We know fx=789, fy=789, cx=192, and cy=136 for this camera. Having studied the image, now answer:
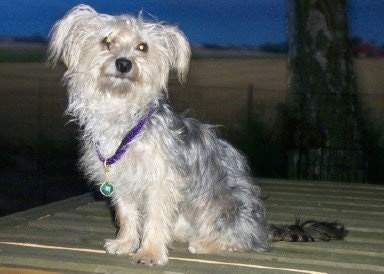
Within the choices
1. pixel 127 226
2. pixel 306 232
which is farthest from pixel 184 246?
pixel 306 232

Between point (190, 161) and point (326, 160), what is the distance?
212 inches

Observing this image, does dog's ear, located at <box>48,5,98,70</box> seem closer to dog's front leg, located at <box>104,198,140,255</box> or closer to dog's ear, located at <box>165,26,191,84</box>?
dog's ear, located at <box>165,26,191,84</box>

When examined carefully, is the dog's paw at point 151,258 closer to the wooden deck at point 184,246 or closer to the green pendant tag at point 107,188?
the wooden deck at point 184,246

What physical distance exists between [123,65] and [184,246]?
4.38 ft

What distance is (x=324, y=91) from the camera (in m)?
10.2

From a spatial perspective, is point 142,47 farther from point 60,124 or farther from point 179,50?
point 60,124

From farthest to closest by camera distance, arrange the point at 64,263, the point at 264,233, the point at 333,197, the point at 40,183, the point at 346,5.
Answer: the point at 40,183 < the point at 346,5 < the point at 333,197 < the point at 264,233 < the point at 64,263

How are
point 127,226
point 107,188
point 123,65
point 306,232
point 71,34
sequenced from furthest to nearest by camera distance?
point 306,232 → point 127,226 → point 107,188 → point 71,34 → point 123,65

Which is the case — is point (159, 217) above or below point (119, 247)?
above

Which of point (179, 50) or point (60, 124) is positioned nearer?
point (179, 50)

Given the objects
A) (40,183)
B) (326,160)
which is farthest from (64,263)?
(40,183)

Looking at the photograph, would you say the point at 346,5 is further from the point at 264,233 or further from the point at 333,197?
the point at 264,233

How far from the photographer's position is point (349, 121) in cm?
1024

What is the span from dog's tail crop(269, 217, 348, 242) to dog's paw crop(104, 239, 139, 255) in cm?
93
